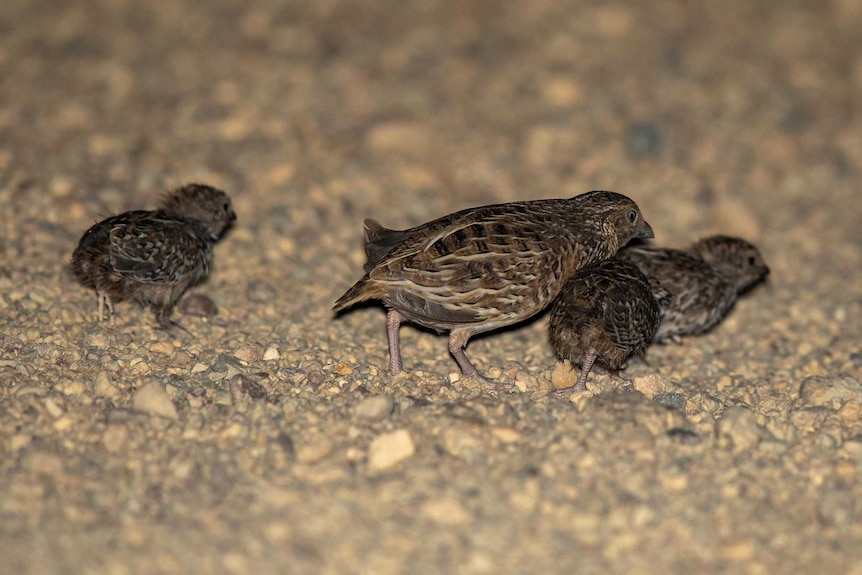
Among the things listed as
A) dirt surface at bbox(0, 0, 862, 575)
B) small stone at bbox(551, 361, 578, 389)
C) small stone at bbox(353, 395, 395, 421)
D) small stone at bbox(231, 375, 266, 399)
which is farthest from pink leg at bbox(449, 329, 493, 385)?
small stone at bbox(231, 375, 266, 399)

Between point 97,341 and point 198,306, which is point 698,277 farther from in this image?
point 97,341

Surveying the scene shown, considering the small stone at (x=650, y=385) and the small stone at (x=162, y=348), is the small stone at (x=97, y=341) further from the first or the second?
the small stone at (x=650, y=385)

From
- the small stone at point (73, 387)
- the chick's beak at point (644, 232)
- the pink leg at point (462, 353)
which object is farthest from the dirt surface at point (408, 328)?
the chick's beak at point (644, 232)

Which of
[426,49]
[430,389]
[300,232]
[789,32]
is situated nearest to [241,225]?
[300,232]

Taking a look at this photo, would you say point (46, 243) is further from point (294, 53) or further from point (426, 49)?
point (426, 49)

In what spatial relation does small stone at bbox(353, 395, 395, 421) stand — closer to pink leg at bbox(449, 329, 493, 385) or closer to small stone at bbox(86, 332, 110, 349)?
pink leg at bbox(449, 329, 493, 385)
